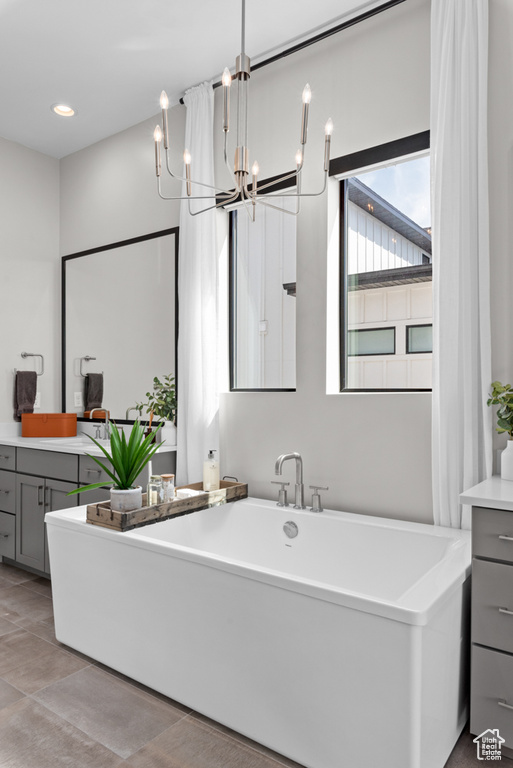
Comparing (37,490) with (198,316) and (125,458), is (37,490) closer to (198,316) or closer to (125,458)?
(125,458)

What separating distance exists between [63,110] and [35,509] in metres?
2.48

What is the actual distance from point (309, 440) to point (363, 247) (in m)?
1.00

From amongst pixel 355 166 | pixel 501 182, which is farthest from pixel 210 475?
pixel 501 182

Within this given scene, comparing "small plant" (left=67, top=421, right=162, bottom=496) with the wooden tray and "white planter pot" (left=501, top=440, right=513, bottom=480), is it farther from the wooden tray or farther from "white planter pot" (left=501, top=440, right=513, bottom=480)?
"white planter pot" (left=501, top=440, right=513, bottom=480)

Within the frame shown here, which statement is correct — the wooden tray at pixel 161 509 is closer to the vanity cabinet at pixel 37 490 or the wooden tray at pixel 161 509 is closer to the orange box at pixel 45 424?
the vanity cabinet at pixel 37 490

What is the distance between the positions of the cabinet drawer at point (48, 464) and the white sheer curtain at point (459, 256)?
77.0 inches

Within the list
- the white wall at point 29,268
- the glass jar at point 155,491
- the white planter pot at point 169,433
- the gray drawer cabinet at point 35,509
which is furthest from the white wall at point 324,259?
the white wall at point 29,268

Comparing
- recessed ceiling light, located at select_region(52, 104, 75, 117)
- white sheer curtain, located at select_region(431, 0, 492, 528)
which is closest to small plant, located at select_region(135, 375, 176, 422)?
white sheer curtain, located at select_region(431, 0, 492, 528)

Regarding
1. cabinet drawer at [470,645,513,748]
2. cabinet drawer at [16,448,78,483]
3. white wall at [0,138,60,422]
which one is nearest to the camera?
cabinet drawer at [470,645,513,748]

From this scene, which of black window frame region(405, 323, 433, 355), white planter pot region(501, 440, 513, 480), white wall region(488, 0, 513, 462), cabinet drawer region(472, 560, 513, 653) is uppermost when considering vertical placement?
white wall region(488, 0, 513, 462)

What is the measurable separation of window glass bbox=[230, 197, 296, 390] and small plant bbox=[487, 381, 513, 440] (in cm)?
110

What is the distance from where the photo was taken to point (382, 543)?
2.26 m

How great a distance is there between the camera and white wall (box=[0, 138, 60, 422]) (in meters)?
3.74

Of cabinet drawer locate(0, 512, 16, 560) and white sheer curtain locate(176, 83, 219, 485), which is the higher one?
white sheer curtain locate(176, 83, 219, 485)
